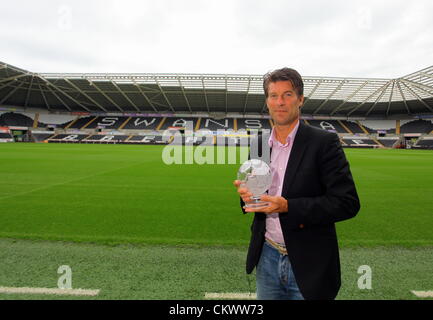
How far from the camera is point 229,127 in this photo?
50.8m

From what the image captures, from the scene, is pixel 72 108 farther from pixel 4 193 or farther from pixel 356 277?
pixel 356 277

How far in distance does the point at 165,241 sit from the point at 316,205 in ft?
10.7

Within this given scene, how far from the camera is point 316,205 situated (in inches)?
52.8

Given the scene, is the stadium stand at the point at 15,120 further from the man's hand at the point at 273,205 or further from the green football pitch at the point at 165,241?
the man's hand at the point at 273,205

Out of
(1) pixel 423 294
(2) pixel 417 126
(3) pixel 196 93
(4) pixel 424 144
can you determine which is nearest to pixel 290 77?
(1) pixel 423 294

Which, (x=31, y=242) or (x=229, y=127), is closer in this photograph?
(x=31, y=242)

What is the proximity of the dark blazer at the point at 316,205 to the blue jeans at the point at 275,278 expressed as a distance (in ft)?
0.28

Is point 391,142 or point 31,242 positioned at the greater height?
point 391,142

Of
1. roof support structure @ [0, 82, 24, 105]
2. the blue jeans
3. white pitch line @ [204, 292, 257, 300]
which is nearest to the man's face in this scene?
the blue jeans

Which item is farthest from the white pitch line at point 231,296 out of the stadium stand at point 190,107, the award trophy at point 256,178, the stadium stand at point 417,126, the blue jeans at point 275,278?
the stadium stand at point 417,126

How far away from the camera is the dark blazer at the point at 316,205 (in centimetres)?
135

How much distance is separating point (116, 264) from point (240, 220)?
2723 millimetres

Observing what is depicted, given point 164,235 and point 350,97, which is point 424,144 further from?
point 164,235

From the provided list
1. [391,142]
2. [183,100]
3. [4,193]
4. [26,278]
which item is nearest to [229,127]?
[183,100]
